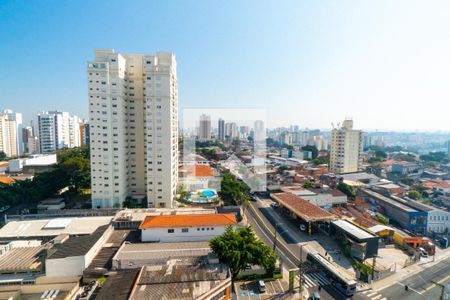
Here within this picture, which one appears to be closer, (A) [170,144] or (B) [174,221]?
(B) [174,221]

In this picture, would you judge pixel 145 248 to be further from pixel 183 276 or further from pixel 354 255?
pixel 354 255

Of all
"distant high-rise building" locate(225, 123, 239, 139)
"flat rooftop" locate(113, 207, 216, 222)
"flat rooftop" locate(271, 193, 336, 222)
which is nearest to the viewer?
"flat rooftop" locate(113, 207, 216, 222)

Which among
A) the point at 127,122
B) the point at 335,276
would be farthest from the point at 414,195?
the point at 127,122

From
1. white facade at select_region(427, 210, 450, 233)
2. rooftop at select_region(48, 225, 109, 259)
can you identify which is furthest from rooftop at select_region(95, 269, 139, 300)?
white facade at select_region(427, 210, 450, 233)

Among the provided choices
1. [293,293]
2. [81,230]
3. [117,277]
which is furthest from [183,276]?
[81,230]

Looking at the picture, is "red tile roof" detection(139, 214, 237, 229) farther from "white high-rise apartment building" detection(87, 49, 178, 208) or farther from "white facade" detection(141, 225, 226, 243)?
"white high-rise apartment building" detection(87, 49, 178, 208)

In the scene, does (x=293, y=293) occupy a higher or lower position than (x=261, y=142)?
lower

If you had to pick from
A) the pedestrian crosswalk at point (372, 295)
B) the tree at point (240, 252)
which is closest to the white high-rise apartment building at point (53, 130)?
the tree at point (240, 252)

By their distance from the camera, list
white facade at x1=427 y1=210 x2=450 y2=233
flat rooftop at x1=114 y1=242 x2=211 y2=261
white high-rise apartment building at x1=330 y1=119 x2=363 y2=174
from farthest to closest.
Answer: white high-rise apartment building at x1=330 y1=119 x2=363 y2=174 → white facade at x1=427 y1=210 x2=450 y2=233 → flat rooftop at x1=114 y1=242 x2=211 y2=261
